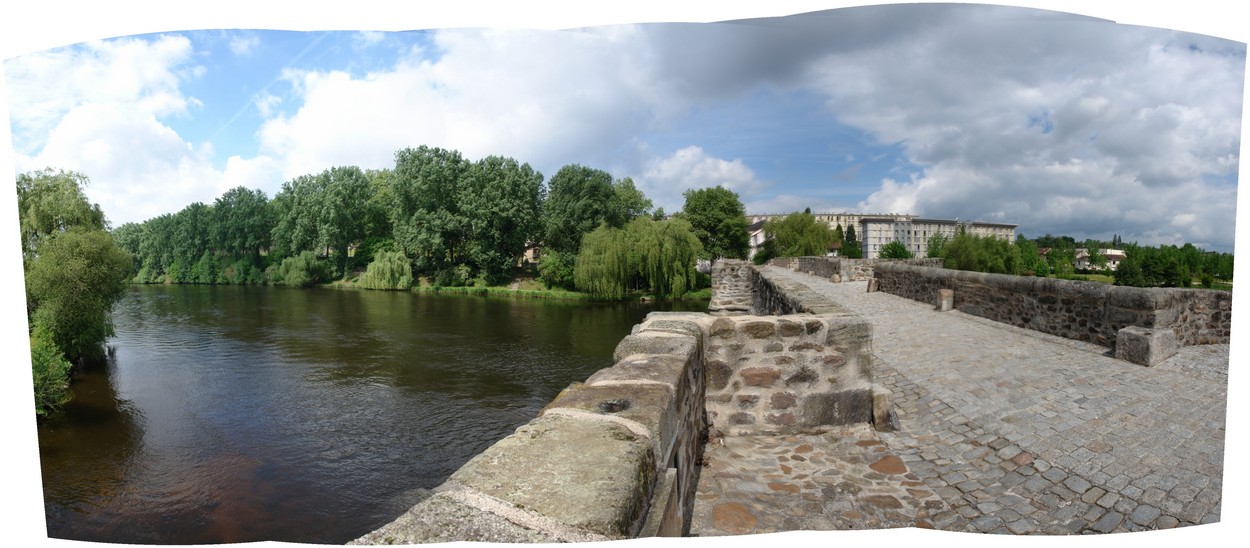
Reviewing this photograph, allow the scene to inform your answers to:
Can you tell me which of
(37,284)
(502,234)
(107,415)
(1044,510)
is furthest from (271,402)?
(502,234)

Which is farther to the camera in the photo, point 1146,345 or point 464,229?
point 464,229

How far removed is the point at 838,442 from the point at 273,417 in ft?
42.2

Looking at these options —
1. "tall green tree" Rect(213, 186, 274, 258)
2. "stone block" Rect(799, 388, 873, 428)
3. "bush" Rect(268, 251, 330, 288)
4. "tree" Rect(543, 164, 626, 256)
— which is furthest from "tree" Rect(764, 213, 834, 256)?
"stone block" Rect(799, 388, 873, 428)

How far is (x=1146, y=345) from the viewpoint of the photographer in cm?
595

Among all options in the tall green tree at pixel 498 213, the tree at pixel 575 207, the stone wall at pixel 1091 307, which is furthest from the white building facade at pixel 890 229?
the stone wall at pixel 1091 307

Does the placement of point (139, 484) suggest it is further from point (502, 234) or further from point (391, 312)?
point (502, 234)

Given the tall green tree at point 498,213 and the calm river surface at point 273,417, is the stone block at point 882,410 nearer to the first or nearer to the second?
the calm river surface at point 273,417

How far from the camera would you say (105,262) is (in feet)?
37.3

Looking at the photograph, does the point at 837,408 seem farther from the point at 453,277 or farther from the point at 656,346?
the point at 453,277

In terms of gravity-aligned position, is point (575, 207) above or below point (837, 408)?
above

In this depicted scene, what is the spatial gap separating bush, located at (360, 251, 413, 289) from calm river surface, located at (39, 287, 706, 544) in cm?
1389

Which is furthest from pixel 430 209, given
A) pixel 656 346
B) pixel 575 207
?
pixel 656 346

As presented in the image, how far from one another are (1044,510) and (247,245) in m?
30.7

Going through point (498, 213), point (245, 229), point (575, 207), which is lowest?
point (245, 229)
